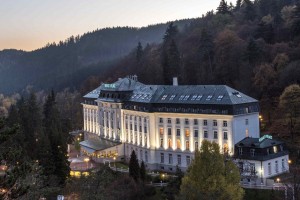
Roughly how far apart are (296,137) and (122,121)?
106 feet

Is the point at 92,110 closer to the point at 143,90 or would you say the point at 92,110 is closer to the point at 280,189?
the point at 143,90

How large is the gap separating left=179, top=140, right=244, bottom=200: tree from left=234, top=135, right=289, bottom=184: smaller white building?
33.7 feet

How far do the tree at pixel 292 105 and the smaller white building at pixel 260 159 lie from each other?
21.5 ft

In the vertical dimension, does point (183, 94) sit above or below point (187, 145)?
above

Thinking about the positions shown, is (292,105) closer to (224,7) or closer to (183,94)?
(183,94)

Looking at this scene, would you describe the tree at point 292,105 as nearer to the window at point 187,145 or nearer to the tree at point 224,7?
the window at point 187,145

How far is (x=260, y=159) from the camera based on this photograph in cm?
6088

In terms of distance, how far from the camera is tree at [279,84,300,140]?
6944 cm

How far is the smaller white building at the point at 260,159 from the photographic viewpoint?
200 feet

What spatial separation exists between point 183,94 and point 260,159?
1923 centimetres

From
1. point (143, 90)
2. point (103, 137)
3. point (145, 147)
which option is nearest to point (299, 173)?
point (145, 147)

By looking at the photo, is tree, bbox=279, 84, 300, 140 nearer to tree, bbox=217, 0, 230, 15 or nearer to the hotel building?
the hotel building

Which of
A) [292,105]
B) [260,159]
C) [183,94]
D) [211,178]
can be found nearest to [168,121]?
[183,94]

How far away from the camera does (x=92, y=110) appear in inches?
4151
